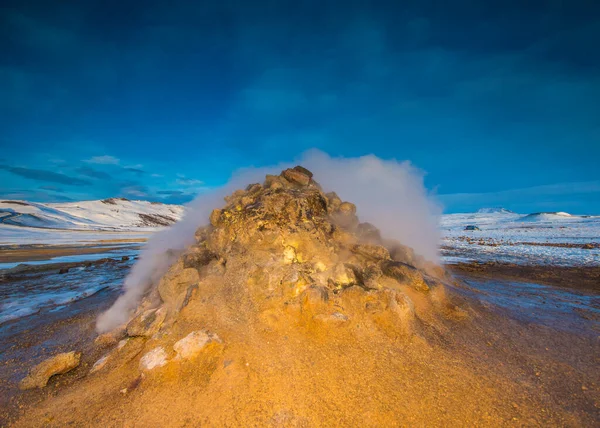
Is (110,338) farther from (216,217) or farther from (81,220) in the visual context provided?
(81,220)

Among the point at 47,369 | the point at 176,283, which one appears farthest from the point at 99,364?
the point at 176,283

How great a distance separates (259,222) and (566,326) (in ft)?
25.0

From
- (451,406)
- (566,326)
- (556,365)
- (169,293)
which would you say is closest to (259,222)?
(169,293)

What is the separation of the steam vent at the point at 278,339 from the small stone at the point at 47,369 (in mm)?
312

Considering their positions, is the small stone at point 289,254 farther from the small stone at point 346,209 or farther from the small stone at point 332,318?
the small stone at point 346,209

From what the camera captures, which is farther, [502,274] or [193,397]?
[502,274]

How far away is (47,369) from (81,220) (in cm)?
11151

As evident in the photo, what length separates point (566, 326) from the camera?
6227 mm

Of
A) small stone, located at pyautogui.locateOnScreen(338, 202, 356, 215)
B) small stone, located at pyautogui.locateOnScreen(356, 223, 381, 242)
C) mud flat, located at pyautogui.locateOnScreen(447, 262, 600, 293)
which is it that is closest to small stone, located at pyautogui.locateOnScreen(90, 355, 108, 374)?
small stone, located at pyautogui.locateOnScreen(356, 223, 381, 242)

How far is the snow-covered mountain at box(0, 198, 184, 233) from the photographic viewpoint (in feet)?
247

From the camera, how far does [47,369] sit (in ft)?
15.2

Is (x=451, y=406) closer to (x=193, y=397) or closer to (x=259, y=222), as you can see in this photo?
(x=193, y=397)

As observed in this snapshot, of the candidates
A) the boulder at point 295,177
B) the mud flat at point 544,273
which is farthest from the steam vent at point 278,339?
the mud flat at point 544,273

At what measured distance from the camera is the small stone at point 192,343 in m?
4.42
